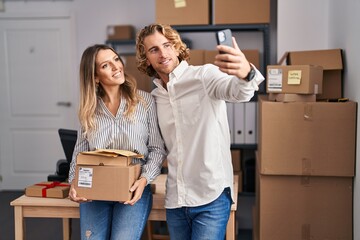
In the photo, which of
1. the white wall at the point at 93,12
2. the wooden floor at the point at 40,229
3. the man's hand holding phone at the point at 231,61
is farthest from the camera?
the white wall at the point at 93,12

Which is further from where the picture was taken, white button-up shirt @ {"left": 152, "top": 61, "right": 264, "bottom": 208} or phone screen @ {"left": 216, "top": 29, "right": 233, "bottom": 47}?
white button-up shirt @ {"left": 152, "top": 61, "right": 264, "bottom": 208}

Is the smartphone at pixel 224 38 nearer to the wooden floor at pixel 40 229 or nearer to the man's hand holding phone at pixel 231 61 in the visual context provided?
the man's hand holding phone at pixel 231 61

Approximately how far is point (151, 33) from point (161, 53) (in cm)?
9

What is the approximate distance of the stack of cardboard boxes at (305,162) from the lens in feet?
7.38

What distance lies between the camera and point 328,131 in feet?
7.39

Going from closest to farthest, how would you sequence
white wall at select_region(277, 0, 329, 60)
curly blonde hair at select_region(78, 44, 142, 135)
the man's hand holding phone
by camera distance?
the man's hand holding phone
curly blonde hair at select_region(78, 44, 142, 135)
white wall at select_region(277, 0, 329, 60)

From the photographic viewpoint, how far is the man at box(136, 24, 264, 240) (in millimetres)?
1523

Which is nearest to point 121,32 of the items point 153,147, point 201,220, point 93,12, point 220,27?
point 93,12

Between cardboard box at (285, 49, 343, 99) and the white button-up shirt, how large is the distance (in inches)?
46.6

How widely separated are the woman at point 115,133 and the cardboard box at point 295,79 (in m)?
0.89

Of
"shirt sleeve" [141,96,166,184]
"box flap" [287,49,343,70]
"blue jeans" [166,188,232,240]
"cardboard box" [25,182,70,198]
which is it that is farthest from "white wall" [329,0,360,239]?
"cardboard box" [25,182,70,198]

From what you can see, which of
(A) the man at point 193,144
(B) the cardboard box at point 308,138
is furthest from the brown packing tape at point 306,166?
(A) the man at point 193,144

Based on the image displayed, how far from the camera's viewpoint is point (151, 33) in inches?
63.4

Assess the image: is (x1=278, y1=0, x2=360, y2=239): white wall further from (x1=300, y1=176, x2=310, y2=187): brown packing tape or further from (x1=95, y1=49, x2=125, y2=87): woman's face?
(x1=95, y1=49, x2=125, y2=87): woman's face
